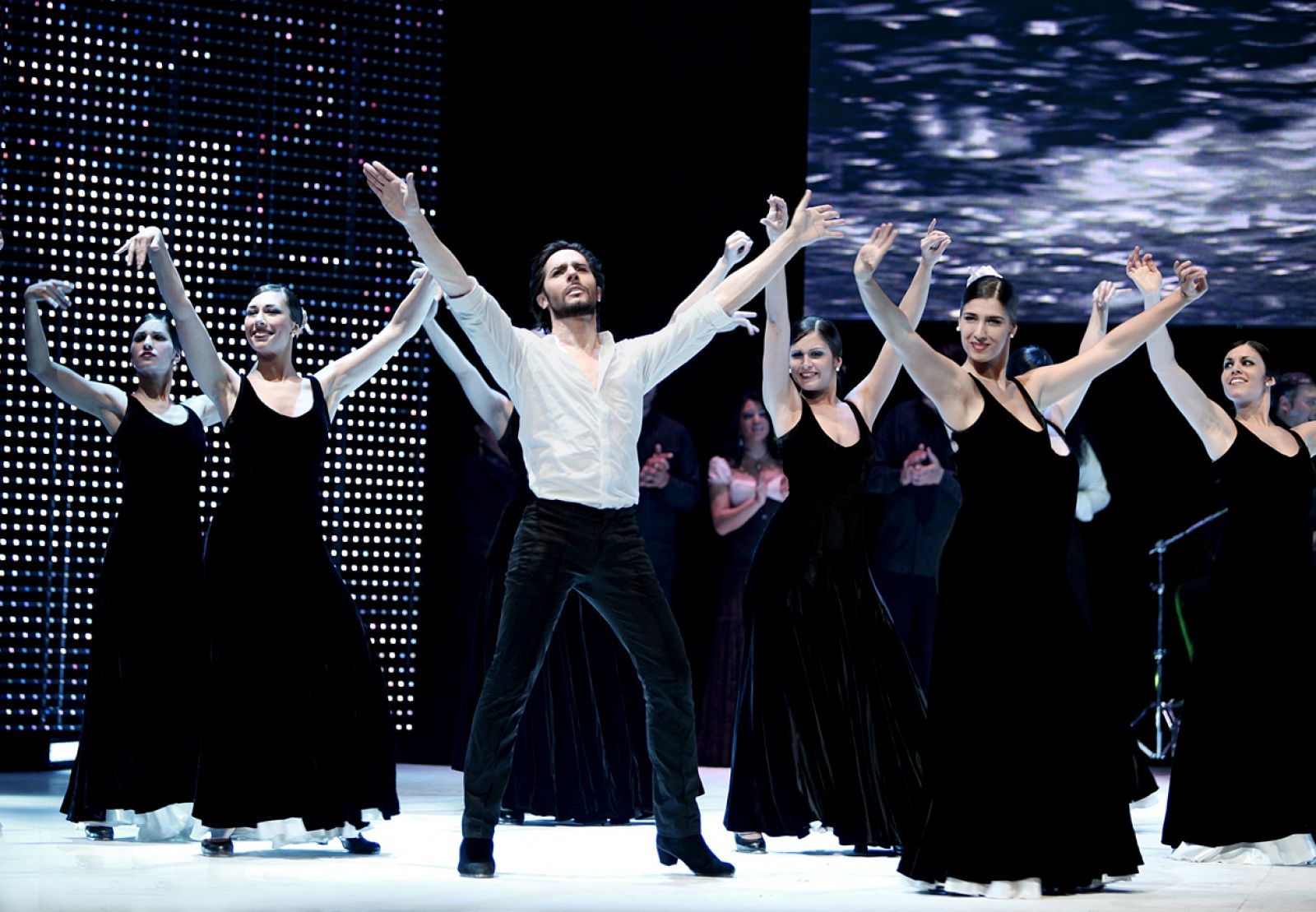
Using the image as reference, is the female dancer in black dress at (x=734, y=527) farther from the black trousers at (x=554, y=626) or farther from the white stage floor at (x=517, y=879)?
the black trousers at (x=554, y=626)

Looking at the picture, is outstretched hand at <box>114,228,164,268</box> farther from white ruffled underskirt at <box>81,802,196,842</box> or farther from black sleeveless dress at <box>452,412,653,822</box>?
white ruffled underskirt at <box>81,802,196,842</box>

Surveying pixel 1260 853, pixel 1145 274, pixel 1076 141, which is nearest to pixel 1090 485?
pixel 1076 141

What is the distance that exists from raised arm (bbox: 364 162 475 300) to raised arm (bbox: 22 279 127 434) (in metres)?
1.82

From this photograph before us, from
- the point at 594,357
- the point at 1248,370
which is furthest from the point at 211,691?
the point at 1248,370

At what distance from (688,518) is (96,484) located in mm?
2902

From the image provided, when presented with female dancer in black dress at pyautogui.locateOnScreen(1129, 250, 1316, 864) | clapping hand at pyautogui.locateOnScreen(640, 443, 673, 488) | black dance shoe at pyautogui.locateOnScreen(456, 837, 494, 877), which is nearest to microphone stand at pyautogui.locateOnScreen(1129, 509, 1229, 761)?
female dancer in black dress at pyautogui.locateOnScreen(1129, 250, 1316, 864)

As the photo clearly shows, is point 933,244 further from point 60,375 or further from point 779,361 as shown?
point 60,375

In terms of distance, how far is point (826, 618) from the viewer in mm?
5105

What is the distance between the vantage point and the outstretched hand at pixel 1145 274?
4.86m

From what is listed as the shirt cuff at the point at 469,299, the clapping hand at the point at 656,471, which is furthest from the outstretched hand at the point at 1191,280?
the clapping hand at the point at 656,471

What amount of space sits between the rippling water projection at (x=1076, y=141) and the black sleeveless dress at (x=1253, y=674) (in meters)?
2.88

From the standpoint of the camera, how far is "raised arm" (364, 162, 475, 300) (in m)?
4.27

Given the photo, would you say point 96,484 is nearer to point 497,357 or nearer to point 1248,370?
point 497,357

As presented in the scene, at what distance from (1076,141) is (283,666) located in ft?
16.5
